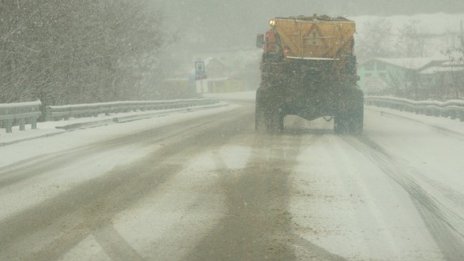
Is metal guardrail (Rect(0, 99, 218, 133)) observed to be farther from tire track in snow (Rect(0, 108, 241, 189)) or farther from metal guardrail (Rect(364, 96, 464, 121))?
metal guardrail (Rect(364, 96, 464, 121))

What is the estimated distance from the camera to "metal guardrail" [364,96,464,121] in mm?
22734

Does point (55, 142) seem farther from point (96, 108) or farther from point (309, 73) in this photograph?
point (96, 108)

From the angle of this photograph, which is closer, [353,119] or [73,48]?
[353,119]

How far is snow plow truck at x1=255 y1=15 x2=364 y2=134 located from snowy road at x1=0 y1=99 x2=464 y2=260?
3074mm

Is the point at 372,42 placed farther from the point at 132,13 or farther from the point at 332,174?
the point at 332,174

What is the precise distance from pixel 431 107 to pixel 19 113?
16953 millimetres

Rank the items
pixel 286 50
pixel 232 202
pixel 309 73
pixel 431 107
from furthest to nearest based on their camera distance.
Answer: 1. pixel 431 107
2. pixel 286 50
3. pixel 309 73
4. pixel 232 202

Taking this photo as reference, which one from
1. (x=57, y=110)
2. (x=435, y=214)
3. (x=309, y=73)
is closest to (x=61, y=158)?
(x=309, y=73)

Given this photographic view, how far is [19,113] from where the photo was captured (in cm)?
1781

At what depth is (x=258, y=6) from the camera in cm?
13162

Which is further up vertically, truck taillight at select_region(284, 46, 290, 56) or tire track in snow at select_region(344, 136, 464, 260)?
truck taillight at select_region(284, 46, 290, 56)

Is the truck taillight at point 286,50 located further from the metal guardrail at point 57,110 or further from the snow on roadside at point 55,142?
the metal guardrail at point 57,110

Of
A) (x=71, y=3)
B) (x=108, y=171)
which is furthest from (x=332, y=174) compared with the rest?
(x=71, y=3)

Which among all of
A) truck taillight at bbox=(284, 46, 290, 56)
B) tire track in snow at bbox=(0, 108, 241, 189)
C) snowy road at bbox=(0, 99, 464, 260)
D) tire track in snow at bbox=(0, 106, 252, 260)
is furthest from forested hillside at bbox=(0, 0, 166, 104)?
tire track in snow at bbox=(0, 106, 252, 260)
